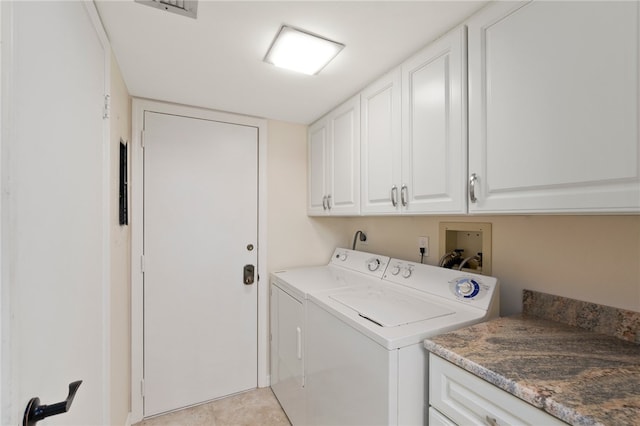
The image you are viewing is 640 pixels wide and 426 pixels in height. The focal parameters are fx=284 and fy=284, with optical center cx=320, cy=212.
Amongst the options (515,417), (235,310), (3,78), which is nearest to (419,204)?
(515,417)

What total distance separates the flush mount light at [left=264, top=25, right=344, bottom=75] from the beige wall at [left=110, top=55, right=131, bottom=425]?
2.76 feet

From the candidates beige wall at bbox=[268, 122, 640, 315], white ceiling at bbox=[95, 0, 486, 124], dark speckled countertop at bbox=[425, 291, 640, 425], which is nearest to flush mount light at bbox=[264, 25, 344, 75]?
white ceiling at bbox=[95, 0, 486, 124]

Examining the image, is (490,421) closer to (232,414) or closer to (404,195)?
(404,195)

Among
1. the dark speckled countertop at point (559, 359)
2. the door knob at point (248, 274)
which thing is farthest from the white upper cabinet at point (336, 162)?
the dark speckled countertop at point (559, 359)

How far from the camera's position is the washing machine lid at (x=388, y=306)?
125 centimetres

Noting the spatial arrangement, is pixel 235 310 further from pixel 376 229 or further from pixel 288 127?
pixel 288 127

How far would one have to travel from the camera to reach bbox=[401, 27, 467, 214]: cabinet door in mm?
1188

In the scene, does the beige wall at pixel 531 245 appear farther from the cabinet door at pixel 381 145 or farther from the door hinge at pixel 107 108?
the door hinge at pixel 107 108

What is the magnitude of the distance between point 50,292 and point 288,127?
6.69 feet

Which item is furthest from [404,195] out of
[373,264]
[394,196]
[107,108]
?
[107,108]

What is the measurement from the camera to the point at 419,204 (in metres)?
1.40

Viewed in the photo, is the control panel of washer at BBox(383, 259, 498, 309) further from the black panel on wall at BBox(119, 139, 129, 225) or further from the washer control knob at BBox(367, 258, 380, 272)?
the black panel on wall at BBox(119, 139, 129, 225)

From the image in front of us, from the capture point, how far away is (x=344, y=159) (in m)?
1.98

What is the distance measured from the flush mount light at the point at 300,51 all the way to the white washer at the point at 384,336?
1.25 meters
